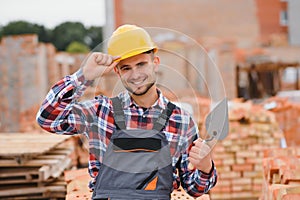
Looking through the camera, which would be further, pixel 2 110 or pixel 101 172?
pixel 2 110

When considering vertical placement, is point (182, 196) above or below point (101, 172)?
below

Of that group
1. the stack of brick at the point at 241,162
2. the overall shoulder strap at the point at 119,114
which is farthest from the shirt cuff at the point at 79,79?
the stack of brick at the point at 241,162

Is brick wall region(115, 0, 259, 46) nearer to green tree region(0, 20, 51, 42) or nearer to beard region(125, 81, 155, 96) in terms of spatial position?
beard region(125, 81, 155, 96)

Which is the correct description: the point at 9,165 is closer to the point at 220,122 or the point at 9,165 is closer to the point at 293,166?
the point at 293,166

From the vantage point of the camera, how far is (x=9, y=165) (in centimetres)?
484

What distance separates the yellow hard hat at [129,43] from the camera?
216 centimetres

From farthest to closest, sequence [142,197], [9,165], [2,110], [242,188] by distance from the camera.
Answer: [2,110] < [242,188] < [9,165] < [142,197]

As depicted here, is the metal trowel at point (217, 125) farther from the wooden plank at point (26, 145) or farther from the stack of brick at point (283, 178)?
the wooden plank at point (26, 145)

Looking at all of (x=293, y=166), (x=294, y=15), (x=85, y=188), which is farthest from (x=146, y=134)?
(x=294, y=15)

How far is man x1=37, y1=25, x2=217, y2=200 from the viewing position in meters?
2.12

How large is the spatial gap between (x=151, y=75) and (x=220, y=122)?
0.38 m

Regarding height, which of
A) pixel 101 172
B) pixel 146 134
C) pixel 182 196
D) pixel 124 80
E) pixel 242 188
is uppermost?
pixel 124 80

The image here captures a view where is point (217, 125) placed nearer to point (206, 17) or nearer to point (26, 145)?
point (26, 145)

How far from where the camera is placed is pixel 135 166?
85.5 inches
